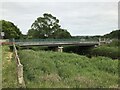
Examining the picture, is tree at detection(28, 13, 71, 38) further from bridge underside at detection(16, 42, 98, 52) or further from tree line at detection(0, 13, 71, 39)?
bridge underside at detection(16, 42, 98, 52)

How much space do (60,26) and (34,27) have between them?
411 inches

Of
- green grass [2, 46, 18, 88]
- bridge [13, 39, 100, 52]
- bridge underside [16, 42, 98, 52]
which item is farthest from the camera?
bridge [13, 39, 100, 52]

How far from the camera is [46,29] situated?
103m

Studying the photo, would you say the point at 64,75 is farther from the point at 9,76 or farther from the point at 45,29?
the point at 45,29

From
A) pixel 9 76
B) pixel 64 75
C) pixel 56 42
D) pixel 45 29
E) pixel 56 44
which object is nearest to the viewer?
pixel 9 76

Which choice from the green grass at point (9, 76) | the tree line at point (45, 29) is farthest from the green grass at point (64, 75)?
the tree line at point (45, 29)

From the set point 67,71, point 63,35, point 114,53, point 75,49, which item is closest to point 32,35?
point 63,35

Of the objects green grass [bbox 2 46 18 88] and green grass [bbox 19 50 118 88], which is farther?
green grass [bbox 19 50 118 88]

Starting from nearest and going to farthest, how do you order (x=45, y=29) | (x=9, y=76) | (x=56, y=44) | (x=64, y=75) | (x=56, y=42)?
1. (x=9, y=76)
2. (x=64, y=75)
3. (x=56, y=44)
4. (x=56, y=42)
5. (x=45, y=29)

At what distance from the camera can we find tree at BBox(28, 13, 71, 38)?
102 meters

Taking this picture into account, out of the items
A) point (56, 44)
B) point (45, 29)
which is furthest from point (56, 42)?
point (45, 29)

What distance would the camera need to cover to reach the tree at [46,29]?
102m

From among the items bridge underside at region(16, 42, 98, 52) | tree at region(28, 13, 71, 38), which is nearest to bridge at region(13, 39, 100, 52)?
bridge underside at region(16, 42, 98, 52)

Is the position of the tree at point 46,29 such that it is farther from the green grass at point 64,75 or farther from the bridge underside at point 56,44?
the green grass at point 64,75
